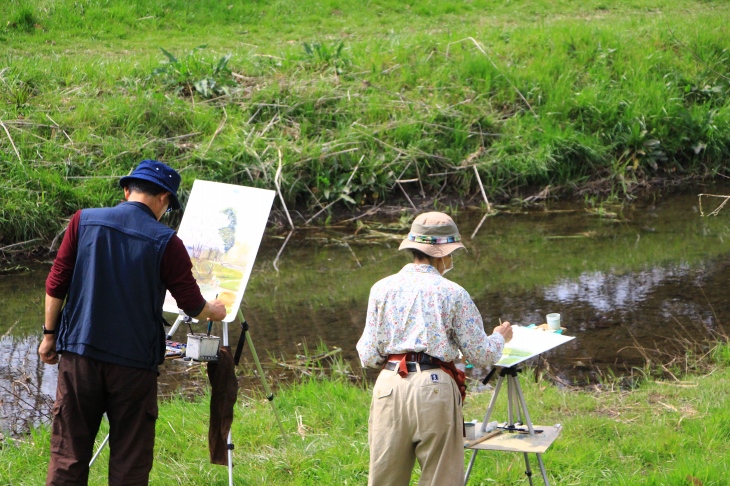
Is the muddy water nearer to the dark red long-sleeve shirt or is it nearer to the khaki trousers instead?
the dark red long-sleeve shirt

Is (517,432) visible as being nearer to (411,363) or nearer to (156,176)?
(411,363)

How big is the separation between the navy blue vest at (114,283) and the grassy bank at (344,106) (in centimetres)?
608

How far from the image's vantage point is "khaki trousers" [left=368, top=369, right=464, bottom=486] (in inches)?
132

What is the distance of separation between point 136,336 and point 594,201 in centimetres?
837

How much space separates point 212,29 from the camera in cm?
1392

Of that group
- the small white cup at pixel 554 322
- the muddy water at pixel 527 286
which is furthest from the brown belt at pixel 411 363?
the muddy water at pixel 527 286

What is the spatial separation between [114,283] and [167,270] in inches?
8.2

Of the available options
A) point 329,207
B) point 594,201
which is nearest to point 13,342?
point 329,207

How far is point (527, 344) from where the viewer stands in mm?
3869

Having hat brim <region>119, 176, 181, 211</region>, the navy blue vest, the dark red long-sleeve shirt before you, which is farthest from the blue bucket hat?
the dark red long-sleeve shirt

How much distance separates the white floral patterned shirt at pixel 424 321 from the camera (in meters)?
3.35

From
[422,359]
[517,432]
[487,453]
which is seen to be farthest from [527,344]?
[487,453]

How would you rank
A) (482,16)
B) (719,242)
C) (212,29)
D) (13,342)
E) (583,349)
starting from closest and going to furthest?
(583,349) → (13,342) → (719,242) → (212,29) → (482,16)

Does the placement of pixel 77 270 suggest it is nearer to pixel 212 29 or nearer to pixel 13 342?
pixel 13 342
